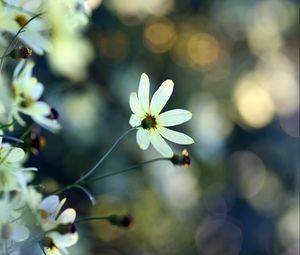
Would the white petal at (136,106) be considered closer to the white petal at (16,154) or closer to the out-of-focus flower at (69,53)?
the white petal at (16,154)

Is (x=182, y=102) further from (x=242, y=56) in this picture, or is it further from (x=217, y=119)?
(x=242, y=56)

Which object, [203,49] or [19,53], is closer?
[19,53]

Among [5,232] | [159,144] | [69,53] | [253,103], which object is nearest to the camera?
[5,232]

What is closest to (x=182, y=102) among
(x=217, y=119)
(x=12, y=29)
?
(x=217, y=119)

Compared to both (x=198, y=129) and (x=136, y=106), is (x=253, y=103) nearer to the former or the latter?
(x=198, y=129)

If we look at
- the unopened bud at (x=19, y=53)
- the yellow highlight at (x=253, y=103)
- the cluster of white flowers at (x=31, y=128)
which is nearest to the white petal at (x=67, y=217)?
the cluster of white flowers at (x=31, y=128)

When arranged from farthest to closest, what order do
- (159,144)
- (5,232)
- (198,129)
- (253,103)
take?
(253,103)
(198,129)
(159,144)
(5,232)

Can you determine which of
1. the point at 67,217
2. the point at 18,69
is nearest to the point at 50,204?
the point at 67,217

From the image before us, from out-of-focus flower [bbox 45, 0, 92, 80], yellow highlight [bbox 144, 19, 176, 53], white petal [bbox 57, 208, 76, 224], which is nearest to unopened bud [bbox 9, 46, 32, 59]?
white petal [bbox 57, 208, 76, 224]
